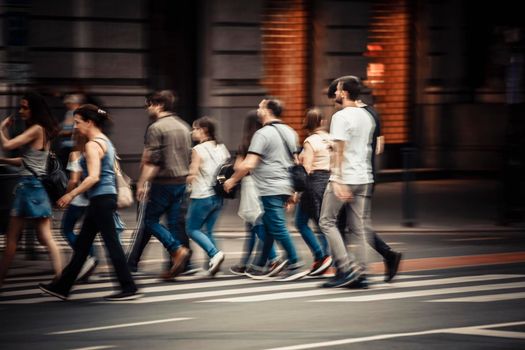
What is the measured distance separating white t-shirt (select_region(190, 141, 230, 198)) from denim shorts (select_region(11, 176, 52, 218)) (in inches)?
64.7

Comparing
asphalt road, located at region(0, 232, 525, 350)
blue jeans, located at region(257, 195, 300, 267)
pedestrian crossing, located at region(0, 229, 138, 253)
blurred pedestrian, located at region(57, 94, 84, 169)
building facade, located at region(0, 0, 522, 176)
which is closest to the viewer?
asphalt road, located at region(0, 232, 525, 350)

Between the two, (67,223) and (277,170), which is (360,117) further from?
(67,223)

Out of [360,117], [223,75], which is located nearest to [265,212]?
[360,117]

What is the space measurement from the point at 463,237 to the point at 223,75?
681cm

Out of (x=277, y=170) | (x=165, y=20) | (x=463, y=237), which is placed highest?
(x=165, y=20)

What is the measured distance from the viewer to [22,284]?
447 inches

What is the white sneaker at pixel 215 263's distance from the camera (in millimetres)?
11734

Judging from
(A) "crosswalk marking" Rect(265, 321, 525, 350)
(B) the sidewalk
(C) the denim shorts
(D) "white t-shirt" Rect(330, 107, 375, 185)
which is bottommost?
(B) the sidewalk

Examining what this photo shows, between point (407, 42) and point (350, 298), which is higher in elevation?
point (407, 42)

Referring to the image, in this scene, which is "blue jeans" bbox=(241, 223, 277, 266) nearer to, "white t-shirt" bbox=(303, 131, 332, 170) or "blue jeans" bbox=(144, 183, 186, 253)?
"white t-shirt" bbox=(303, 131, 332, 170)

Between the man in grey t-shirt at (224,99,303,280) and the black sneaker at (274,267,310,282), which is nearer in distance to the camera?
the man in grey t-shirt at (224,99,303,280)

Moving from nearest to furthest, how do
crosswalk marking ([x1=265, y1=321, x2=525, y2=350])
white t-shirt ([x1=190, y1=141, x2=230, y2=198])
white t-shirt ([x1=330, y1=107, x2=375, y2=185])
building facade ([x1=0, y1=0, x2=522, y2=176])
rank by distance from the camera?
crosswalk marking ([x1=265, y1=321, x2=525, y2=350])
white t-shirt ([x1=330, y1=107, x2=375, y2=185])
white t-shirt ([x1=190, y1=141, x2=230, y2=198])
building facade ([x1=0, y1=0, x2=522, y2=176])

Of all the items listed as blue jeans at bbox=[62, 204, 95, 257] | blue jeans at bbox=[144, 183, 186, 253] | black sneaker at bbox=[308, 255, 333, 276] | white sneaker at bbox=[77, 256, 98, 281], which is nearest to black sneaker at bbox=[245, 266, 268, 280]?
black sneaker at bbox=[308, 255, 333, 276]

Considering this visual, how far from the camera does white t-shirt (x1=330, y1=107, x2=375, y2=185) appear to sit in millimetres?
10695
